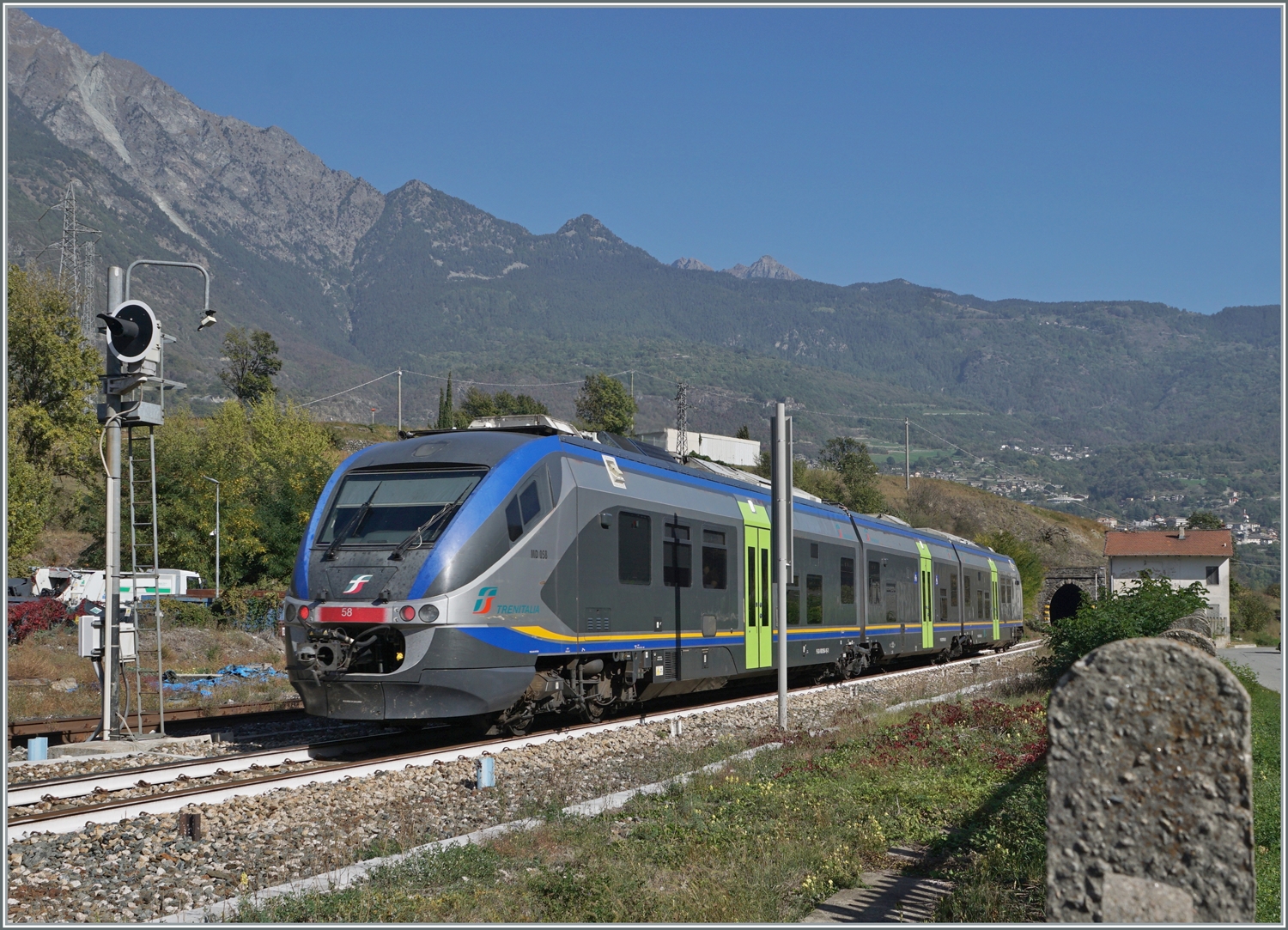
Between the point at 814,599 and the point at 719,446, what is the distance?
10700 cm

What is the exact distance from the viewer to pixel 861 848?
7738mm

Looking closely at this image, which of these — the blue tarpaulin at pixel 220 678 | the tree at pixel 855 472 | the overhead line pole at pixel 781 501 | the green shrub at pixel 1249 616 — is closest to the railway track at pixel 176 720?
the blue tarpaulin at pixel 220 678

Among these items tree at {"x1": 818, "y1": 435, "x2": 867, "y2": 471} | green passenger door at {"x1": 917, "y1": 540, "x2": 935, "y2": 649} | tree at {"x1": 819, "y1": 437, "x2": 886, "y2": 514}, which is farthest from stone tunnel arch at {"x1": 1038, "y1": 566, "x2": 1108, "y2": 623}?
green passenger door at {"x1": 917, "y1": 540, "x2": 935, "y2": 649}

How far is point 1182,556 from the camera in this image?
80.9 metres

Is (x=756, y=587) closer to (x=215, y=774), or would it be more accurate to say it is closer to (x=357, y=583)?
(x=357, y=583)

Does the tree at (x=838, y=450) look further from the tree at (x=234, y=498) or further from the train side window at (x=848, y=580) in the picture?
the train side window at (x=848, y=580)

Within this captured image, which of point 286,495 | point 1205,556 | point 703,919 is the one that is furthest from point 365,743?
point 1205,556

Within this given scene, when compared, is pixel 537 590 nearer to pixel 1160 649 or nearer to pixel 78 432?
pixel 1160 649

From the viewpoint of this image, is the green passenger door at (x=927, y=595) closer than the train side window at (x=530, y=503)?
No

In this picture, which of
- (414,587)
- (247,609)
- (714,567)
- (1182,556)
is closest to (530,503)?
(414,587)

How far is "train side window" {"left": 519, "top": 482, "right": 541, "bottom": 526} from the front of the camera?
1305 cm

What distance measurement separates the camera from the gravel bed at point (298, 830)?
7.07 metres

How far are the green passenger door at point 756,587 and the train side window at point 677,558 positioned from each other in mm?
2026

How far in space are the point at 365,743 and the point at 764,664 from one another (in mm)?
7639
